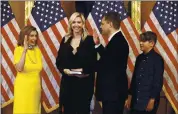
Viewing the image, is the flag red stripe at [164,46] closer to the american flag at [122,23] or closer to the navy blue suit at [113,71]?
the american flag at [122,23]

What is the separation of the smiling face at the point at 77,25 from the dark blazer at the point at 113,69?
0.38m

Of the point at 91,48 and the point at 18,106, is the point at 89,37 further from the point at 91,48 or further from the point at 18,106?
the point at 18,106

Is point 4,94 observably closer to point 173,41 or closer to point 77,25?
point 77,25

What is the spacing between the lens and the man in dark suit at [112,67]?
197 inches

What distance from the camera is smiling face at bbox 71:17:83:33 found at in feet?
17.1

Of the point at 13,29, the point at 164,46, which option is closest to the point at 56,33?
the point at 13,29

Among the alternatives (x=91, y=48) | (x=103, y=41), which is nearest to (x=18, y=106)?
(x=91, y=48)

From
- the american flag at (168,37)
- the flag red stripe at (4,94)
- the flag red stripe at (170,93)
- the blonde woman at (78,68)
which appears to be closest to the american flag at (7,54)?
the flag red stripe at (4,94)

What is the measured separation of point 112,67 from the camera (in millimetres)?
5039

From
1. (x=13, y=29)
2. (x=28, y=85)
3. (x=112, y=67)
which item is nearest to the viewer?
(x=112, y=67)

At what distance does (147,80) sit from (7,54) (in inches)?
92.5

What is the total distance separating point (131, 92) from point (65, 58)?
0.95m

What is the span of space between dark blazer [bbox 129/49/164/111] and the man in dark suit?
0.82 ft

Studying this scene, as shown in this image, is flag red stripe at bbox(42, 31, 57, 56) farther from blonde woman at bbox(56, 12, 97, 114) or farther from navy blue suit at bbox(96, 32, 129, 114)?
navy blue suit at bbox(96, 32, 129, 114)
